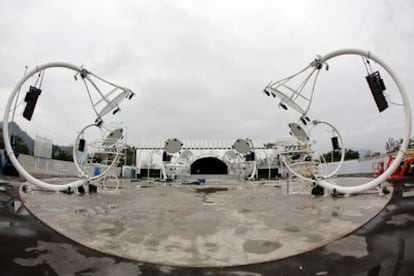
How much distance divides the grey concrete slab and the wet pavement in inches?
11.8

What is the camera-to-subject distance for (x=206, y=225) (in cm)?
979

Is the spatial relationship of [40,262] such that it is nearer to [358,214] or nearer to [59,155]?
[358,214]

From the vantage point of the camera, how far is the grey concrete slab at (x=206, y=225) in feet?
24.0

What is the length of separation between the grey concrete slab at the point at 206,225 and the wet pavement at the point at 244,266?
0.98 feet

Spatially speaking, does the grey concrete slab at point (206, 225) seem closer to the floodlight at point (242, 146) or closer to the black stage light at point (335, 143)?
the black stage light at point (335, 143)

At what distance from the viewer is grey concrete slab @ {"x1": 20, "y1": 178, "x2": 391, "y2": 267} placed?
288 inches

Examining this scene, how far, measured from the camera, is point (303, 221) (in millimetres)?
9906

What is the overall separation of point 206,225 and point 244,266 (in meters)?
3.30

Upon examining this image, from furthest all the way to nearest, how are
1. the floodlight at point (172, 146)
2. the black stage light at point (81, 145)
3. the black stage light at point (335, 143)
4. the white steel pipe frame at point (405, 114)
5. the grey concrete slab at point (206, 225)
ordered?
the floodlight at point (172, 146) < the black stage light at point (335, 143) < the black stage light at point (81, 145) < the white steel pipe frame at point (405, 114) < the grey concrete slab at point (206, 225)

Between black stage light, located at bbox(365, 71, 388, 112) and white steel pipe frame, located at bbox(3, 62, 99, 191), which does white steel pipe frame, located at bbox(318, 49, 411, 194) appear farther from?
white steel pipe frame, located at bbox(3, 62, 99, 191)

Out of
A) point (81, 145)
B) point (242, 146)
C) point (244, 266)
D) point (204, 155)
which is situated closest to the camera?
point (244, 266)

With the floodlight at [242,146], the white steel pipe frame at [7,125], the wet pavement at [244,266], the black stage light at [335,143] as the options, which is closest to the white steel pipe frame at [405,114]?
the wet pavement at [244,266]

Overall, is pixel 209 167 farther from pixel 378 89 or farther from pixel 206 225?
pixel 206 225

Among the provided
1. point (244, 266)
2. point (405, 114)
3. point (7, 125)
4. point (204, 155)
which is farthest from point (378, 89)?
point (204, 155)
